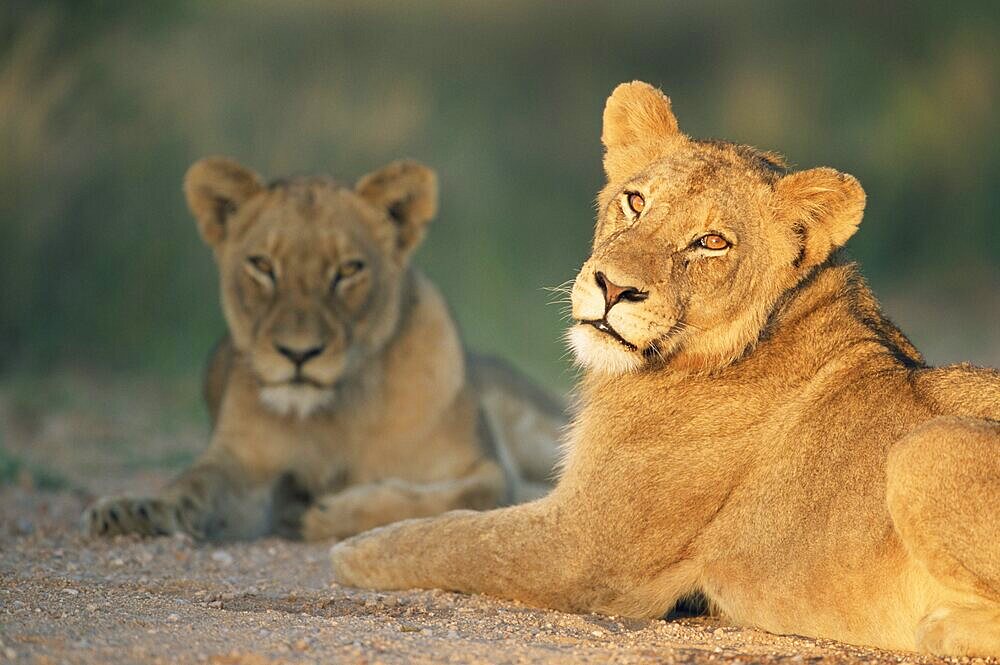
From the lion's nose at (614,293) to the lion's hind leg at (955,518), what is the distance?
0.87m

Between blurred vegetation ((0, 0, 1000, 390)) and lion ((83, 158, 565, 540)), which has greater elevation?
blurred vegetation ((0, 0, 1000, 390))

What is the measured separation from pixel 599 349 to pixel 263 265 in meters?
2.65

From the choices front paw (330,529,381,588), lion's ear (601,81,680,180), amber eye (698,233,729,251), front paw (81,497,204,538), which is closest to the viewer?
amber eye (698,233,729,251)

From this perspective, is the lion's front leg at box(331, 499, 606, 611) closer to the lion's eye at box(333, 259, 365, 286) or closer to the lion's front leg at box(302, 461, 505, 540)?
the lion's front leg at box(302, 461, 505, 540)

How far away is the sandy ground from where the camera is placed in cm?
364

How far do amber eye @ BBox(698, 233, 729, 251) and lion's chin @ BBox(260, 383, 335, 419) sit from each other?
2.42 meters

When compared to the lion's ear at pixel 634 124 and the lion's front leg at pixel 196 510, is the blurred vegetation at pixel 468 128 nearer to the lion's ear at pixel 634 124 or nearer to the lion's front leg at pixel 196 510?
the lion's front leg at pixel 196 510

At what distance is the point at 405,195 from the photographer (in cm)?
719

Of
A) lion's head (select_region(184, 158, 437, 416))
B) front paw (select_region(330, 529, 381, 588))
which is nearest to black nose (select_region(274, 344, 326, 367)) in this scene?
lion's head (select_region(184, 158, 437, 416))

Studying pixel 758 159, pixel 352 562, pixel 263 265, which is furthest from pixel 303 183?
pixel 758 159

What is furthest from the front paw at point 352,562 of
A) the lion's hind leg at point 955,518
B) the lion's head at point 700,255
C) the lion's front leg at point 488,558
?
the lion's hind leg at point 955,518

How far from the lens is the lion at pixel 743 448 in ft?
13.4

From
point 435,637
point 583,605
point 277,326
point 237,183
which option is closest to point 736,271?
point 583,605

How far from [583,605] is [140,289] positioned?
7.42 meters
